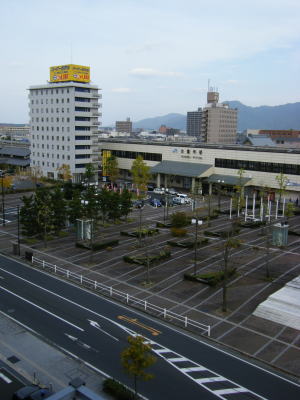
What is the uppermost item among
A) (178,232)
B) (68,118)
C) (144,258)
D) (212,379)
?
(68,118)

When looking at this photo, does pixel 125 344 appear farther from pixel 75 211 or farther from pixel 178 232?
pixel 75 211

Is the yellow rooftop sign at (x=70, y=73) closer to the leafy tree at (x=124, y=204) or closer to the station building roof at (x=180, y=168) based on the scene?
the station building roof at (x=180, y=168)

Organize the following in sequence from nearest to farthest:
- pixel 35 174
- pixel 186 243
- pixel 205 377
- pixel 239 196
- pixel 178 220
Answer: pixel 205 377 → pixel 186 243 → pixel 239 196 → pixel 178 220 → pixel 35 174

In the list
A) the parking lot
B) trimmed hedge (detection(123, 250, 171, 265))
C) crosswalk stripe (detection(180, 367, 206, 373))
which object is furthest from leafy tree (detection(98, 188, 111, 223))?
crosswalk stripe (detection(180, 367, 206, 373))

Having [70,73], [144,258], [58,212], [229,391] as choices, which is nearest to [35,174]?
[70,73]

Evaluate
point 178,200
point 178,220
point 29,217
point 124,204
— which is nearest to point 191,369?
point 29,217

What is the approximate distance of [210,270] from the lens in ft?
119

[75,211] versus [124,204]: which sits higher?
[75,211]

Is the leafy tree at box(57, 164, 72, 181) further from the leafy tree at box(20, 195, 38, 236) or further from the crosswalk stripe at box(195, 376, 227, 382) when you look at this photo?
the crosswalk stripe at box(195, 376, 227, 382)

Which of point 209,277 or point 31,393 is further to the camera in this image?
point 209,277

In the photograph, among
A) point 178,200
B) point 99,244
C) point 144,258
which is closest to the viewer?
point 144,258

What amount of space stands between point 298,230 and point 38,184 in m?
57.4

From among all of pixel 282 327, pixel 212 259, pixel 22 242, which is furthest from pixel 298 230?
pixel 22 242

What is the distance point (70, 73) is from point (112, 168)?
943 inches
